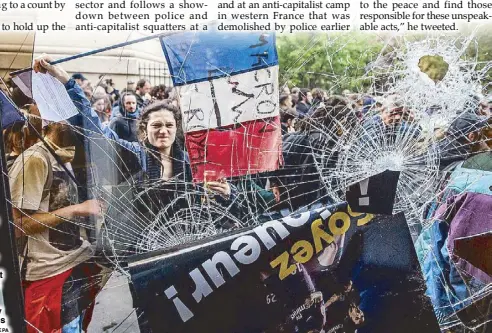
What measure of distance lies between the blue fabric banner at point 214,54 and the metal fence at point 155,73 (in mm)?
26

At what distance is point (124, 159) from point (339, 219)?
1046 mm

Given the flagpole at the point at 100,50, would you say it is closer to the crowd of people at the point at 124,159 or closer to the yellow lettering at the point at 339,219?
the crowd of people at the point at 124,159

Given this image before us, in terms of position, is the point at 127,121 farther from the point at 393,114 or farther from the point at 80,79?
the point at 393,114

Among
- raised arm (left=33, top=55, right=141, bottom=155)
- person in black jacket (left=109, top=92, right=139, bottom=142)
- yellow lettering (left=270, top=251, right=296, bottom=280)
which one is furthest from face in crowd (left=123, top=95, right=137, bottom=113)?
yellow lettering (left=270, top=251, right=296, bottom=280)

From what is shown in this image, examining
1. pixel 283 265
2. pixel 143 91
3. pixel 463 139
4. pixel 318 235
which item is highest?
pixel 143 91

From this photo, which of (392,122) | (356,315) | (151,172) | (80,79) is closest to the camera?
(80,79)

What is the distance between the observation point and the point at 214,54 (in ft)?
6.73

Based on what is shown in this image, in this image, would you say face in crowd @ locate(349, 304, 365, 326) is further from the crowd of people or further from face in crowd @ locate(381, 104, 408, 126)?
face in crowd @ locate(381, 104, 408, 126)

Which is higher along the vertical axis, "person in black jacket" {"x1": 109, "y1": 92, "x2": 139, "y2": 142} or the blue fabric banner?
the blue fabric banner

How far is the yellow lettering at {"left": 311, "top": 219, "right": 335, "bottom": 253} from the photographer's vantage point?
7.39ft

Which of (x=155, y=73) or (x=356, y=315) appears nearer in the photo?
(x=155, y=73)

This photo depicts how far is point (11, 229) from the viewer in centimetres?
211

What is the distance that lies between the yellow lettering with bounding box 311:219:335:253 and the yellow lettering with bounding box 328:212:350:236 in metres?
0.04

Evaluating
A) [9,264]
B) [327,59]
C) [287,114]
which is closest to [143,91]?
[287,114]
